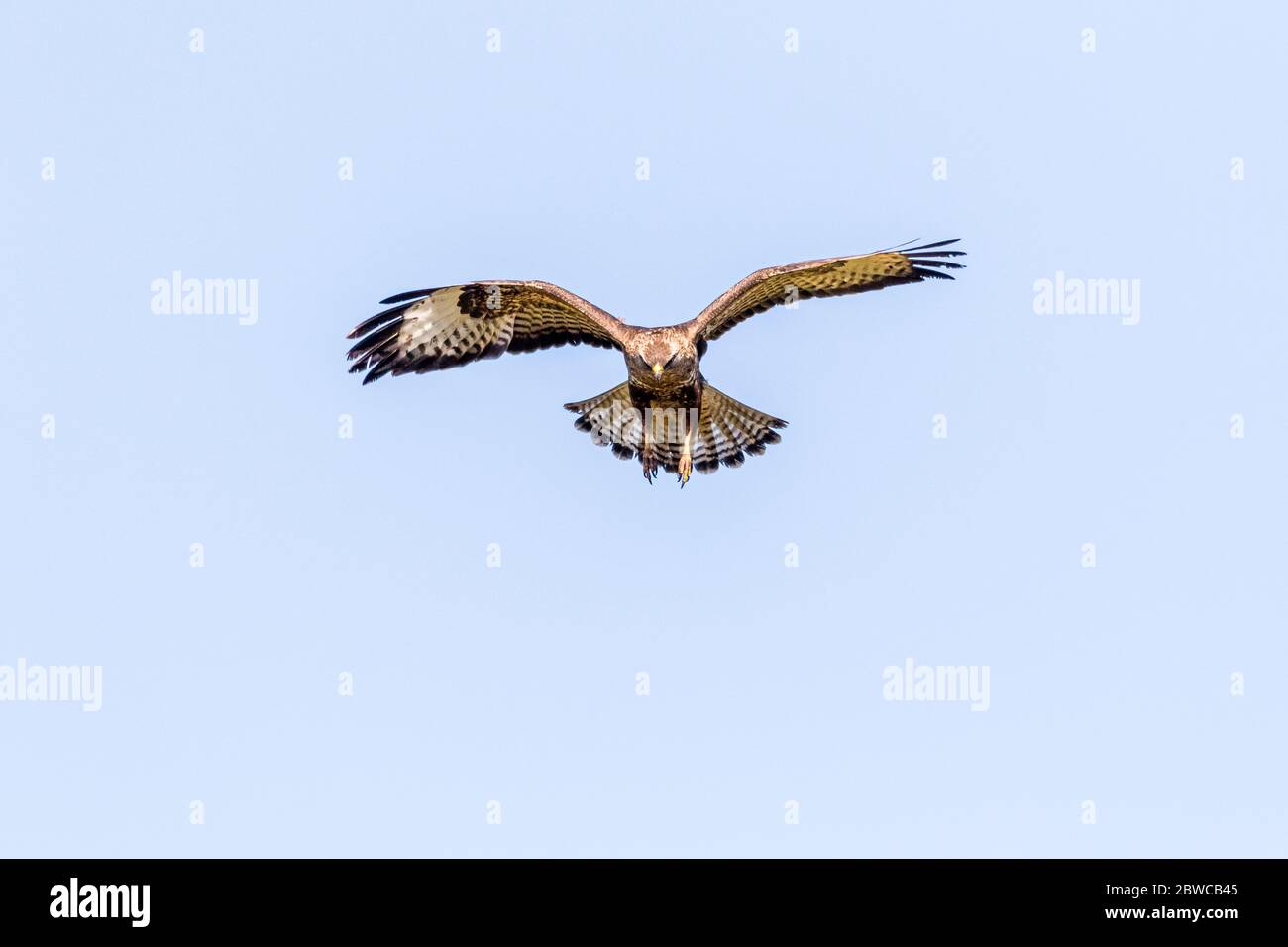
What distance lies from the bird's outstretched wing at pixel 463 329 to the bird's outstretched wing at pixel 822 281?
81 cm

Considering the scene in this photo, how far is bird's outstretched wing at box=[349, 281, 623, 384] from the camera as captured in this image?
14.2m

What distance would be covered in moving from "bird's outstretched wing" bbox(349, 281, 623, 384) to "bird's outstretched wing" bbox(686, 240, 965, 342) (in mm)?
812

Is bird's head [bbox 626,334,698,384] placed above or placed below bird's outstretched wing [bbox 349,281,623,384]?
below

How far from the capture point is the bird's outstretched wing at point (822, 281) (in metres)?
13.8

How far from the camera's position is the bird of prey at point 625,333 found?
45.4 ft

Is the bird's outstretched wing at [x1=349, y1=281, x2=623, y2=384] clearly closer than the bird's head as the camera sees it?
No

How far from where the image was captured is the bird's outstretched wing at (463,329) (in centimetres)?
1422

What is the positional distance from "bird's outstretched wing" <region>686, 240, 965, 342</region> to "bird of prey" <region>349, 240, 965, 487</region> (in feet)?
0.03

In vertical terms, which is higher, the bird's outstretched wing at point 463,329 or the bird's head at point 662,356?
the bird's outstretched wing at point 463,329

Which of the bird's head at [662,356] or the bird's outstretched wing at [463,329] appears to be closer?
the bird's head at [662,356]

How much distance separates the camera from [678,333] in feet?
45.2

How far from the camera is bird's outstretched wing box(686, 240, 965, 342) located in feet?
45.4
